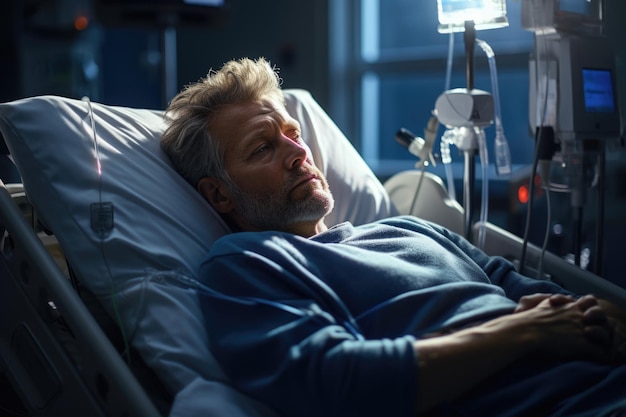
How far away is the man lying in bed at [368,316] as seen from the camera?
3.29 feet

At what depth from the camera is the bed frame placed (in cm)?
109

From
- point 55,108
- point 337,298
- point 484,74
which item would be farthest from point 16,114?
point 484,74

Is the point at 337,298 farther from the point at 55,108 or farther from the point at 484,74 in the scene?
the point at 484,74

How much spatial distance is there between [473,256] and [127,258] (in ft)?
2.29

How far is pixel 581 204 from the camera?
181 centimetres

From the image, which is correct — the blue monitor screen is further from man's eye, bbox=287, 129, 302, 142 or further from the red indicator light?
the red indicator light

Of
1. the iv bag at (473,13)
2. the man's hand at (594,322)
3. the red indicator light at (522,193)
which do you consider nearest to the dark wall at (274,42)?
the red indicator light at (522,193)

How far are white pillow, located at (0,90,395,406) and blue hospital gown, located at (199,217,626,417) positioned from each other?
0.09 meters

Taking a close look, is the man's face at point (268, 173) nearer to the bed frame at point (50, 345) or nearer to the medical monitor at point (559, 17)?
the bed frame at point (50, 345)

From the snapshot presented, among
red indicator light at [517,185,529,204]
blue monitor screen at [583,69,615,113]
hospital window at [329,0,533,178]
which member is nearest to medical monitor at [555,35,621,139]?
blue monitor screen at [583,69,615,113]

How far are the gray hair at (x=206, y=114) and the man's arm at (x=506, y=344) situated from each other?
2.02ft

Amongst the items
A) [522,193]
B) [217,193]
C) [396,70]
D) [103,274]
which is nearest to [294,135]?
[217,193]

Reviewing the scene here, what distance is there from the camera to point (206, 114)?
1.50 m

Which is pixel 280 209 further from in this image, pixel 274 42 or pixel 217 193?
pixel 274 42
